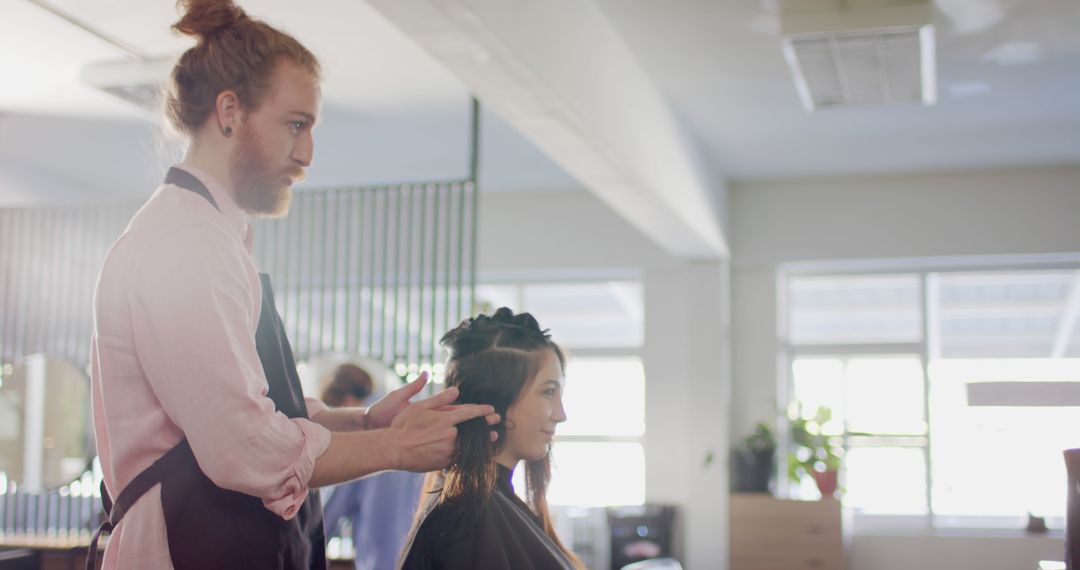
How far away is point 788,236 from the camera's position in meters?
7.45

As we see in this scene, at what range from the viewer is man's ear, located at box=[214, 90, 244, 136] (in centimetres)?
133

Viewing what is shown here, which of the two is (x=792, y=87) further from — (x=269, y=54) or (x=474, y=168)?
(x=269, y=54)

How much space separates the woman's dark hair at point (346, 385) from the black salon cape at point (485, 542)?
209 cm

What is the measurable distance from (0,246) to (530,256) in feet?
11.1

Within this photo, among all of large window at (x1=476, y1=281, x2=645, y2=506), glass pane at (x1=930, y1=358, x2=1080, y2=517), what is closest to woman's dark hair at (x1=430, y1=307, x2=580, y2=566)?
large window at (x1=476, y1=281, x2=645, y2=506)

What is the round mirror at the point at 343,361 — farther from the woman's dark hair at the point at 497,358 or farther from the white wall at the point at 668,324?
the woman's dark hair at the point at 497,358

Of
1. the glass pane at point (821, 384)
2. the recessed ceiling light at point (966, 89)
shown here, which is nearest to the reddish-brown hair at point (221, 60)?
the recessed ceiling light at point (966, 89)

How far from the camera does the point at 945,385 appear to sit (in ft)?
24.4

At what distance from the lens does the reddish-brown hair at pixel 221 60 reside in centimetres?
133

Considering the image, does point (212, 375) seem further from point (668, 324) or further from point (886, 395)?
point (886, 395)

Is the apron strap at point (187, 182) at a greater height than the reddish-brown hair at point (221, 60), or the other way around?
the reddish-brown hair at point (221, 60)

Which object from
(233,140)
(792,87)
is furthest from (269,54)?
(792,87)

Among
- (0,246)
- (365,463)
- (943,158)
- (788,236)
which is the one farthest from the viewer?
(788,236)

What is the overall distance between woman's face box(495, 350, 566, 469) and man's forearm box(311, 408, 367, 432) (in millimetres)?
514
